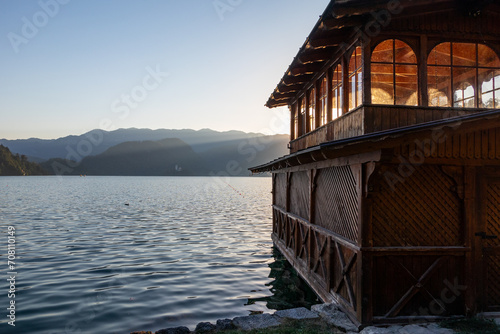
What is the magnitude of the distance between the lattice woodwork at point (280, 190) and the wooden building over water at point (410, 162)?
7.07 meters

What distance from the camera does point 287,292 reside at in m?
14.3

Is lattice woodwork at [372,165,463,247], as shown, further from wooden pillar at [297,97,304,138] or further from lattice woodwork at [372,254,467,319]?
wooden pillar at [297,97,304,138]

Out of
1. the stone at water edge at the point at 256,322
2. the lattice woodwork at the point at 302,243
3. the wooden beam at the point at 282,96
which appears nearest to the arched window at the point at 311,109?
the wooden beam at the point at 282,96

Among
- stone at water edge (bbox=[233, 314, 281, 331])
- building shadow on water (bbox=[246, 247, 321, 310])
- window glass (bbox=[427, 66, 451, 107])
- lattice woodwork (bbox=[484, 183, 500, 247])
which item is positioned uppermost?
window glass (bbox=[427, 66, 451, 107])

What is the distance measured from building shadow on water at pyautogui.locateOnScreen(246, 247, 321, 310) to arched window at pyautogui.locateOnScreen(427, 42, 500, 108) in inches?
281

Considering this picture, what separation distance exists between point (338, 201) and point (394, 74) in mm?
3570

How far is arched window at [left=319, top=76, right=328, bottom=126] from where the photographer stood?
46.2ft

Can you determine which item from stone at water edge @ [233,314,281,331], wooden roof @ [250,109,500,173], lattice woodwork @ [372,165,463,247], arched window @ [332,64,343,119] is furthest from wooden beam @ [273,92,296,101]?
stone at water edge @ [233,314,281,331]

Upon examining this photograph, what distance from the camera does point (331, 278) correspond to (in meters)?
11.1

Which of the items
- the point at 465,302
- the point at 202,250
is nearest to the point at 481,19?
the point at 465,302

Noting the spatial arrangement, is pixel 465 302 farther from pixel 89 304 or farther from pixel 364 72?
pixel 89 304

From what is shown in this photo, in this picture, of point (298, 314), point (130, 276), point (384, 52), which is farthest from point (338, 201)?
point (130, 276)

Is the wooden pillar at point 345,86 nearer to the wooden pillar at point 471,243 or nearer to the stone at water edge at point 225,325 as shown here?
the wooden pillar at point 471,243

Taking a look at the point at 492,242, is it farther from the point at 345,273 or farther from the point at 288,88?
the point at 288,88
